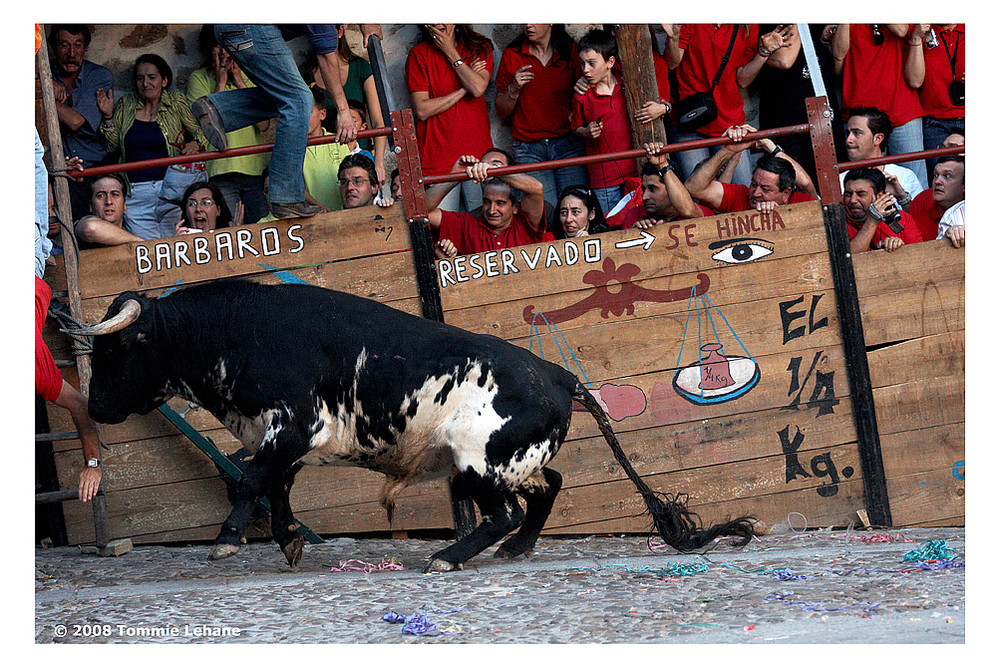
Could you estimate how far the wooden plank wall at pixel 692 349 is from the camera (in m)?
5.65

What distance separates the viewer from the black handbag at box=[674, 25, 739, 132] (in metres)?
6.62

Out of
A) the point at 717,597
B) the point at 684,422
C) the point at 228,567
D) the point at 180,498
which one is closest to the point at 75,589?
the point at 228,567

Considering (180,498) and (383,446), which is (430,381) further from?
(180,498)

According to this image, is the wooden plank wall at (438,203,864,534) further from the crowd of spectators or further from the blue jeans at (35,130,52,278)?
the blue jeans at (35,130,52,278)

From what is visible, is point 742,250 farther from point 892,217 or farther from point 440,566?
point 440,566

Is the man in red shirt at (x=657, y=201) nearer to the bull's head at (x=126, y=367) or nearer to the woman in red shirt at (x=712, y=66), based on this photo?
the woman in red shirt at (x=712, y=66)

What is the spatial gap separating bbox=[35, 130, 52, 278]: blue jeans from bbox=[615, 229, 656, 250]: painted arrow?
10.8 feet

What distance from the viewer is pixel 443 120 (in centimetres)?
676

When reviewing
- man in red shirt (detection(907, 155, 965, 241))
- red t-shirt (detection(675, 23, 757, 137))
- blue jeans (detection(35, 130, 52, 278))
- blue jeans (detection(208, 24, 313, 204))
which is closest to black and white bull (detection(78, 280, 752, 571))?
blue jeans (detection(35, 130, 52, 278))

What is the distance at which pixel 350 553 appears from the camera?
5.12m

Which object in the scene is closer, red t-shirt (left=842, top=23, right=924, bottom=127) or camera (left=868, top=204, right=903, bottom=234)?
camera (left=868, top=204, right=903, bottom=234)

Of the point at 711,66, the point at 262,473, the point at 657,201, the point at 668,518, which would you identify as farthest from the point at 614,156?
the point at 262,473

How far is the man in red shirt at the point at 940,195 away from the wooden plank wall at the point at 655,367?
0.79 m

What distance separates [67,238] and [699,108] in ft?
14.0
